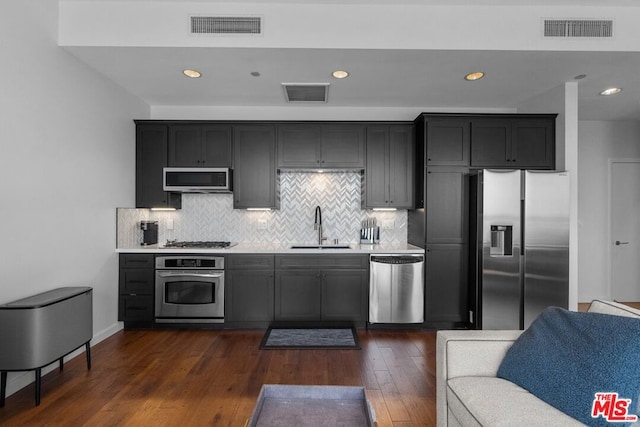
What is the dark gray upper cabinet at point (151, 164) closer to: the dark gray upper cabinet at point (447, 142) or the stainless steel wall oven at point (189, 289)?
the stainless steel wall oven at point (189, 289)

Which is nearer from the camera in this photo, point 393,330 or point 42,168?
point 42,168

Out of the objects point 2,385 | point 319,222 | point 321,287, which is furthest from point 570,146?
point 2,385

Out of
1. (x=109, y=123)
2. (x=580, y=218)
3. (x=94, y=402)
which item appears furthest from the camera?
(x=580, y=218)

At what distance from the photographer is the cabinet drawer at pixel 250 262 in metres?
4.12

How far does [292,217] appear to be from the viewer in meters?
4.82

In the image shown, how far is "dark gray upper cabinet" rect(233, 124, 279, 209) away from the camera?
446cm

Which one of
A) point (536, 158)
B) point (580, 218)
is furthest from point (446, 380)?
point (580, 218)

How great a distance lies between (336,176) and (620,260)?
429 cm

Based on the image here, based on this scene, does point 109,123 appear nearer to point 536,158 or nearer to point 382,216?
point 382,216

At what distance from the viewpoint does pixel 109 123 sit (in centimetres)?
386

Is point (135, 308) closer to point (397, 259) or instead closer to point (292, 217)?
point (292, 217)

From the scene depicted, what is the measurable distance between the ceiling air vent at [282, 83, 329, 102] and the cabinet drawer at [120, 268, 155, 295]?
2.52 meters

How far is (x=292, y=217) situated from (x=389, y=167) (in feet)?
4.57

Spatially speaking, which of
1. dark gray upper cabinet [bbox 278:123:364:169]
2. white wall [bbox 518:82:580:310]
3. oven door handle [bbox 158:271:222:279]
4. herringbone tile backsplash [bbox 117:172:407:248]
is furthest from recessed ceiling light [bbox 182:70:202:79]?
white wall [bbox 518:82:580:310]
